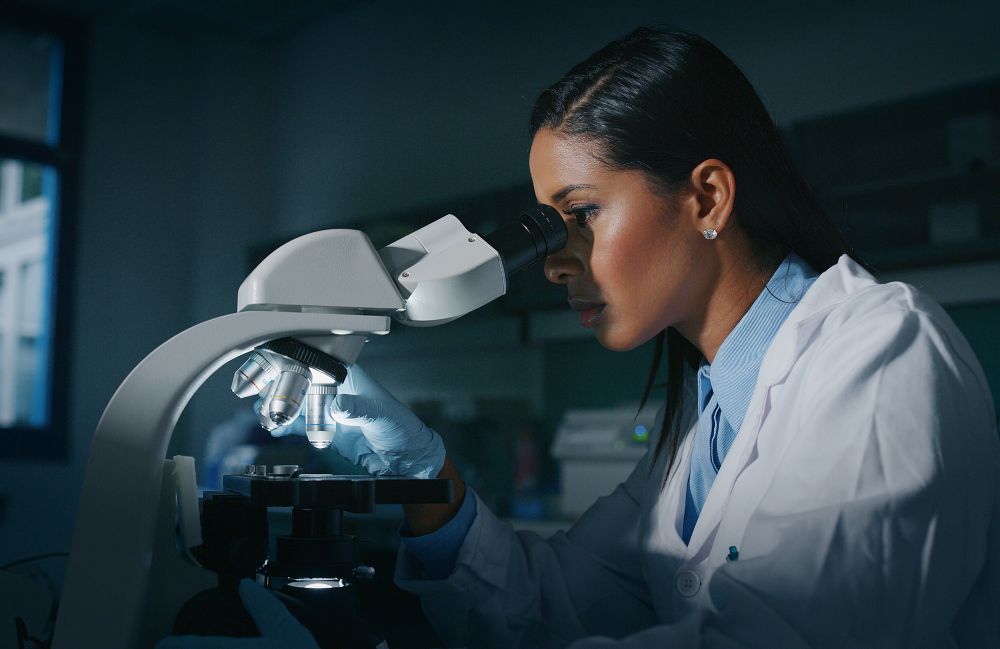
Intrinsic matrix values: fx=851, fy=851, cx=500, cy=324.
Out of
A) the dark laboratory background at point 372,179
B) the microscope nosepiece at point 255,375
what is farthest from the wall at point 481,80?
the microscope nosepiece at point 255,375

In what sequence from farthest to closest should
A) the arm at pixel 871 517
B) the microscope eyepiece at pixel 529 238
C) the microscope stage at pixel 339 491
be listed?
1. the microscope eyepiece at pixel 529 238
2. the microscope stage at pixel 339 491
3. the arm at pixel 871 517

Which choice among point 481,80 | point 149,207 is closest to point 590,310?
point 481,80

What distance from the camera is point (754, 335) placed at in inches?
44.2

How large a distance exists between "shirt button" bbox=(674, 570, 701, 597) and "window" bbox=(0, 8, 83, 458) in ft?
13.4

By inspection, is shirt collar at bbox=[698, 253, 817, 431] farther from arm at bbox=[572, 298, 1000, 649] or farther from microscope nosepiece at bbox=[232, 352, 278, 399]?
microscope nosepiece at bbox=[232, 352, 278, 399]

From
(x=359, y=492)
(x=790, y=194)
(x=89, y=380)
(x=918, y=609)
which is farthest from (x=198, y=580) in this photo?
(x=89, y=380)

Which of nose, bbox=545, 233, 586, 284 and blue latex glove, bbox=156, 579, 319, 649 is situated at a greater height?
nose, bbox=545, 233, 586, 284

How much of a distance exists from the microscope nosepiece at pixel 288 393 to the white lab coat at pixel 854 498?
348 mm

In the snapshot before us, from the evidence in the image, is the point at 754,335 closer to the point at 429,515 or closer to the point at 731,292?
the point at 731,292

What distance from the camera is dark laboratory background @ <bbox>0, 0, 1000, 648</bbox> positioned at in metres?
2.70

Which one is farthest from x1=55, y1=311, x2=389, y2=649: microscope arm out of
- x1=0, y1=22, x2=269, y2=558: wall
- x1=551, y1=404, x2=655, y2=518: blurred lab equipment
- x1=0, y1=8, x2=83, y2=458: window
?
x1=0, y1=8, x2=83, y2=458: window

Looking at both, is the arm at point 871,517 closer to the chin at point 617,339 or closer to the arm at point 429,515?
the chin at point 617,339

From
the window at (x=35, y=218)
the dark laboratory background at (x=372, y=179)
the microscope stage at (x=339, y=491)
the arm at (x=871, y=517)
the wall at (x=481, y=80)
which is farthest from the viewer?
the window at (x=35, y=218)

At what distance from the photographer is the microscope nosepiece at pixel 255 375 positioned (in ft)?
2.80
